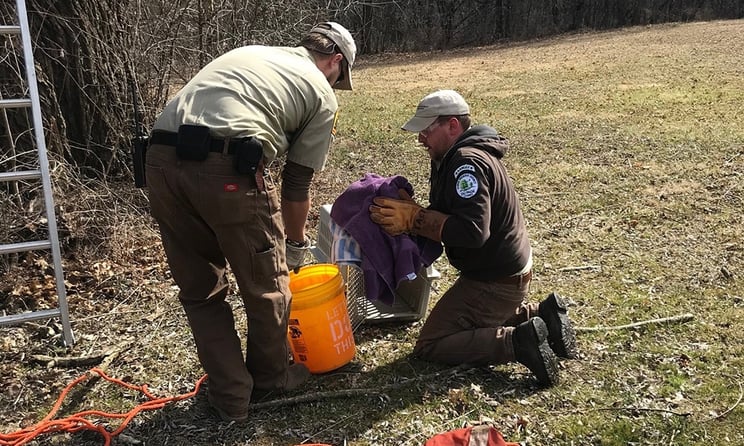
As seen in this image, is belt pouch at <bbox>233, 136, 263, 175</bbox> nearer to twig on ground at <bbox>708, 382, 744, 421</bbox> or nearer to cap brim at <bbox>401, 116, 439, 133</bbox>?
cap brim at <bbox>401, 116, 439, 133</bbox>

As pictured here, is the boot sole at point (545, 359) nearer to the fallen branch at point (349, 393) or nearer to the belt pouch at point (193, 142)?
the fallen branch at point (349, 393)

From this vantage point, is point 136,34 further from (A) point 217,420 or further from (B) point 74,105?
(A) point 217,420

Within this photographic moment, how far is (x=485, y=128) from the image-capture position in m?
3.54

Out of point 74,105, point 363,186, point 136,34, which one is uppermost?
point 136,34

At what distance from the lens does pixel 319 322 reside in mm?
3424

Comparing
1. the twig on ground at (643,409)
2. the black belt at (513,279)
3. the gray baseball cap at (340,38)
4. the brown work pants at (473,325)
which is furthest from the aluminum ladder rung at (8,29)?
the twig on ground at (643,409)

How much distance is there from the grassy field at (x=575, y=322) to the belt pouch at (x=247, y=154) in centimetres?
130

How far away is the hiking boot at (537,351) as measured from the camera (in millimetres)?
3320

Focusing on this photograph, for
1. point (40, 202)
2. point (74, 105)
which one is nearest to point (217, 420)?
point (40, 202)

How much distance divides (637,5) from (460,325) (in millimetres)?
26406

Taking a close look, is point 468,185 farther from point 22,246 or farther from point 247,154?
point 22,246

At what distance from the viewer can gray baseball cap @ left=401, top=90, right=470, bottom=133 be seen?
3.48 metres

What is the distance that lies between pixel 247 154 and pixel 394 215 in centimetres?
103

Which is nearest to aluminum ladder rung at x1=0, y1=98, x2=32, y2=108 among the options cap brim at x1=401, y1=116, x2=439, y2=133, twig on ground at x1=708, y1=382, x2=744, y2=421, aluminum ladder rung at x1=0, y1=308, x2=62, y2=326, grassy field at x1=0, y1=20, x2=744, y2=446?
aluminum ladder rung at x1=0, y1=308, x2=62, y2=326
